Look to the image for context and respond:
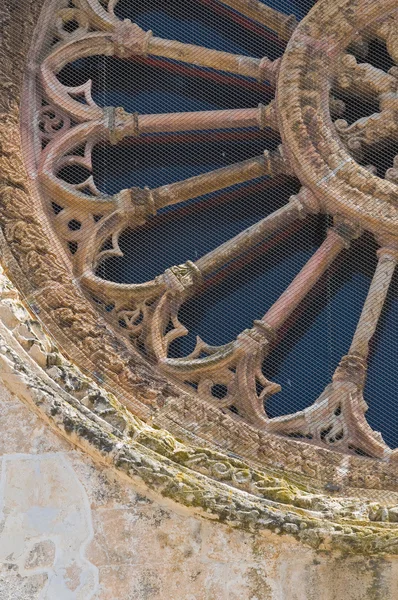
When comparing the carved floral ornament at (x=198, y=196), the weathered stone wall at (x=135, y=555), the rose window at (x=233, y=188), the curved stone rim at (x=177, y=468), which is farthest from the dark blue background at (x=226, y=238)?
the weathered stone wall at (x=135, y=555)

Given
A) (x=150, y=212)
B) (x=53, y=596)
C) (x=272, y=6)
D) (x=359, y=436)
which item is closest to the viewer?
(x=53, y=596)

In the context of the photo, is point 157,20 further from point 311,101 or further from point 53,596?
point 53,596

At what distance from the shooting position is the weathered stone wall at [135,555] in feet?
39.3

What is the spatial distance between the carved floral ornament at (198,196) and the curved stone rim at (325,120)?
0.03 feet

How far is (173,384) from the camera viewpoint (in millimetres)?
13531

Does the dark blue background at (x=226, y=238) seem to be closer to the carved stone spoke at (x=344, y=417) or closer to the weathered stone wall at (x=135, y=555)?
the carved stone spoke at (x=344, y=417)

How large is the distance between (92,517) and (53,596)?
0.55 m

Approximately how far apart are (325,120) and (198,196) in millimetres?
1089

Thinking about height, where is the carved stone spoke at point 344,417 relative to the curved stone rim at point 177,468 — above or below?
above

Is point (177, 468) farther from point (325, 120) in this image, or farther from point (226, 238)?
point (325, 120)

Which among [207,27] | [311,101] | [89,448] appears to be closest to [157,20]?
[207,27]

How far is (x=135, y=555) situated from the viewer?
39.7ft

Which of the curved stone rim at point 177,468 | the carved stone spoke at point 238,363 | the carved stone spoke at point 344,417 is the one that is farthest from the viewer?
the carved stone spoke at point 238,363

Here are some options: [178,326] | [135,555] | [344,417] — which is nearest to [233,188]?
[178,326]
